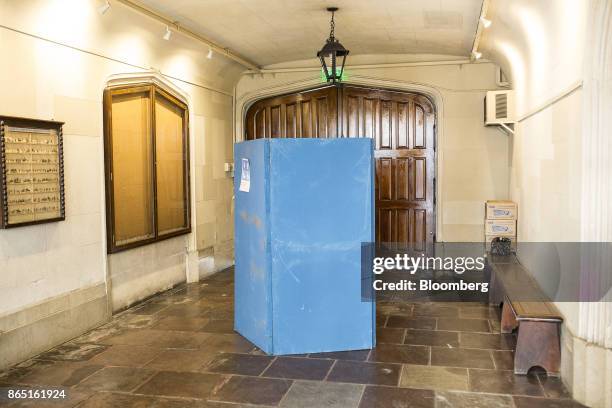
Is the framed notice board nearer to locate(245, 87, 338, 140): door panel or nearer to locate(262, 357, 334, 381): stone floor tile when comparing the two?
locate(262, 357, 334, 381): stone floor tile

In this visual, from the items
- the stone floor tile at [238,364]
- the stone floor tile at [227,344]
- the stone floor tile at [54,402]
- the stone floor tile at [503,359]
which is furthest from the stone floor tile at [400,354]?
the stone floor tile at [54,402]

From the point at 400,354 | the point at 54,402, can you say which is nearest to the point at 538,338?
the point at 400,354

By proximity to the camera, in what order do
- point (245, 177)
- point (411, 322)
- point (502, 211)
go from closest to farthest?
1. point (245, 177)
2. point (411, 322)
3. point (502, 211)

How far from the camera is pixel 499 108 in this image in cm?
748

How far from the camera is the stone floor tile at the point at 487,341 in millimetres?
4988

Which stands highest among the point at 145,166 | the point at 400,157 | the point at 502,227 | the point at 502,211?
the point at 400,157

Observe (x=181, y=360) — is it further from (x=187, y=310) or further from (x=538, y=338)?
(x=538, y=338)

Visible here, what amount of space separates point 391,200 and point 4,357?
19.0 feet

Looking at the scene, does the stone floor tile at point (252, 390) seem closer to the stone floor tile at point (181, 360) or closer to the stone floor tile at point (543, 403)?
the stone floor tile at point (181, 360)

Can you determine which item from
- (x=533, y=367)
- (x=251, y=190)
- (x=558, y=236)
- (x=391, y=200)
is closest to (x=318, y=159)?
(x=251, y=190)

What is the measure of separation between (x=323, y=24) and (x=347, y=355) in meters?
3.84

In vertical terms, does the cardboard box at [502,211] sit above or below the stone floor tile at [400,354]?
above

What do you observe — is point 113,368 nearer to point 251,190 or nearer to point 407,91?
point 251,190

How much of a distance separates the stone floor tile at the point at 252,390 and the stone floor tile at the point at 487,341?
175 centimetres
